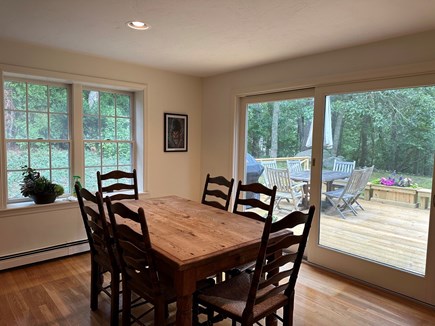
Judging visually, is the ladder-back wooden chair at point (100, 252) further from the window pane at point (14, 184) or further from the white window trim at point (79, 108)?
the window pane at point (14, 184)

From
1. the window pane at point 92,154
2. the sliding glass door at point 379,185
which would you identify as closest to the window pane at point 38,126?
the window pane at point 92,154

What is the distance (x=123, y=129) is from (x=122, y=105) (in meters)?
0.32

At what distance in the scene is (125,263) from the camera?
1.92 metres

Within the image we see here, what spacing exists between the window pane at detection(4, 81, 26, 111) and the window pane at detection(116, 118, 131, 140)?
1101 mm

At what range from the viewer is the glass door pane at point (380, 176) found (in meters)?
2.67

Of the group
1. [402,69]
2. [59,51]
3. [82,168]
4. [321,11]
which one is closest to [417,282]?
[402,69]

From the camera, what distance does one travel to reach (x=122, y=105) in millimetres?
4117

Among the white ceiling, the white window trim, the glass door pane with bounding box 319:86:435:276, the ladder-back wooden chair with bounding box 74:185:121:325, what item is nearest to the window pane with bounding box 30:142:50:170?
the white window trim

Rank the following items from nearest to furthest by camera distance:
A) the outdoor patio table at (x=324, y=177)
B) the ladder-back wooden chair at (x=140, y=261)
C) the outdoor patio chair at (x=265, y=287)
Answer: the outdoor patio chair at (x=265, y=287), the ladder-back wooden chair at (x=140, y=261), the outdoor patio table at (x=324, y=177)

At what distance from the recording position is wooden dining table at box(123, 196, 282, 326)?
1.59m

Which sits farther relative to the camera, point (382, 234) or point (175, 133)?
point (175, 133)

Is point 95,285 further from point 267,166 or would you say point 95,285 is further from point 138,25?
point 267,166

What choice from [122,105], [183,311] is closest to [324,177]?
[183,311]

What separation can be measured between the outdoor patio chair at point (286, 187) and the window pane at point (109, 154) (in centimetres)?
207
